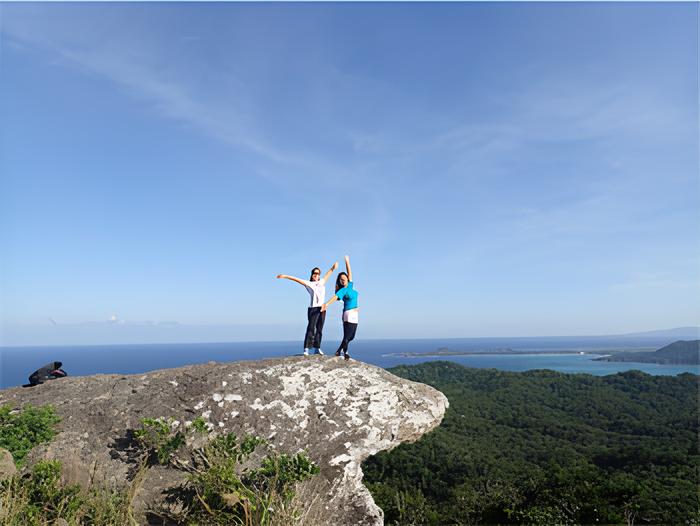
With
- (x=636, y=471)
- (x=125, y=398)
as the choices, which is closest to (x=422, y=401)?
(x=125, y=398)

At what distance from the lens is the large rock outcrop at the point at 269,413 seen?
6.34 meters

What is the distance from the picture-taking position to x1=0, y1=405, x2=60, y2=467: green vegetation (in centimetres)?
634

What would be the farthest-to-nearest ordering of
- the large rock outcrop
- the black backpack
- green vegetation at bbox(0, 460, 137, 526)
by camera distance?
the black backpack, the large rock outcrop, green vegetation at bbox(0, 460, 137, 526)

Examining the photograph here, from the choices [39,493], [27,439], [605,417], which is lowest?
[605,417]

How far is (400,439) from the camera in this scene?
7.70 metres

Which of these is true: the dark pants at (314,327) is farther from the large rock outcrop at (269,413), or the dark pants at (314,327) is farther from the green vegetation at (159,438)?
the green vegetation at (159,438)

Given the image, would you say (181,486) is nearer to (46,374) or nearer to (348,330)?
(348,330)

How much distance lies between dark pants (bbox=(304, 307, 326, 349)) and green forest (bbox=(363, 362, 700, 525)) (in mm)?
13044

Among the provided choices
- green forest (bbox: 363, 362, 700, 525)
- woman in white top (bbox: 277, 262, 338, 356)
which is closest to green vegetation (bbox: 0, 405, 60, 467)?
woman in white top (bbox: 277, 262, 338, 356)

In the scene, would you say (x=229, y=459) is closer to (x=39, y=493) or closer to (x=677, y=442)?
(x=39, y=493)

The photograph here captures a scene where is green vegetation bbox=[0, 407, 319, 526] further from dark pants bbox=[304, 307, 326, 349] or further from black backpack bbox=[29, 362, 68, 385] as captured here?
dark pants bbox=[304, 307, 326, 349]

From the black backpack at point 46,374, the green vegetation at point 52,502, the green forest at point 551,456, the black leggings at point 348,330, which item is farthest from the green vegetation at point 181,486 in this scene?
the green forest at point 551,456

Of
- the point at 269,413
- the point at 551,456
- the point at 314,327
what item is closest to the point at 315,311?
the point at 314,327

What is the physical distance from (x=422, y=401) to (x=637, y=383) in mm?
130939
